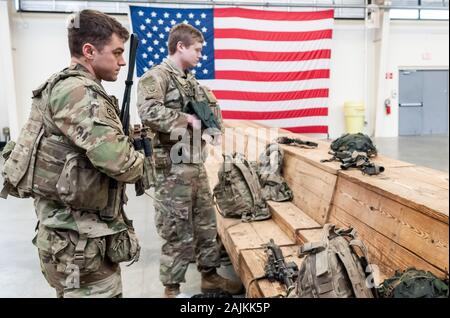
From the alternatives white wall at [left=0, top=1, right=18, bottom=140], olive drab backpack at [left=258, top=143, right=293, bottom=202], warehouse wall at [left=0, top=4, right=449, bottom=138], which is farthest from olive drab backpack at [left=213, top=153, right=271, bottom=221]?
warehouse wall at [left=0, top=4, right=449, bottom=138]

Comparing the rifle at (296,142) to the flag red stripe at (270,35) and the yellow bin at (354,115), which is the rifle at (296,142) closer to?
the flag red stripe at (270,35)

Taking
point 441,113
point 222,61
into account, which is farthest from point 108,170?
point 441,113

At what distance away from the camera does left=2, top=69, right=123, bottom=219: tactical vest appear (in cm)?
126

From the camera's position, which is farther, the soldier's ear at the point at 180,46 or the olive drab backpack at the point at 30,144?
the soldier's ear at the point at 180,46

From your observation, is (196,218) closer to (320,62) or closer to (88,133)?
(88,133)

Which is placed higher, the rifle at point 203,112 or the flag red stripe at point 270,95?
the flag red stripe at point 270,95

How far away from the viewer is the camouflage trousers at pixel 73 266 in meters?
1.33

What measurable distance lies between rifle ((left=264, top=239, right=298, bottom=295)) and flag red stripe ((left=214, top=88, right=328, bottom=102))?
5.95 m

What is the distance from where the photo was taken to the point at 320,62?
26.4 feet

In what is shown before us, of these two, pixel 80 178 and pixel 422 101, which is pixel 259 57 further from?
pixel 80 178

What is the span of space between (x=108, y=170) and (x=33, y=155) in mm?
266

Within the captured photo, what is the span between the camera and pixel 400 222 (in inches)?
60.7

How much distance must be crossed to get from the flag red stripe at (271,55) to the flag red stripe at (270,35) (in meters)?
0.27

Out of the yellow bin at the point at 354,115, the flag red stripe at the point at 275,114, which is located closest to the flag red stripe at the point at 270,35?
the flag red stripe at the point at 275,114
